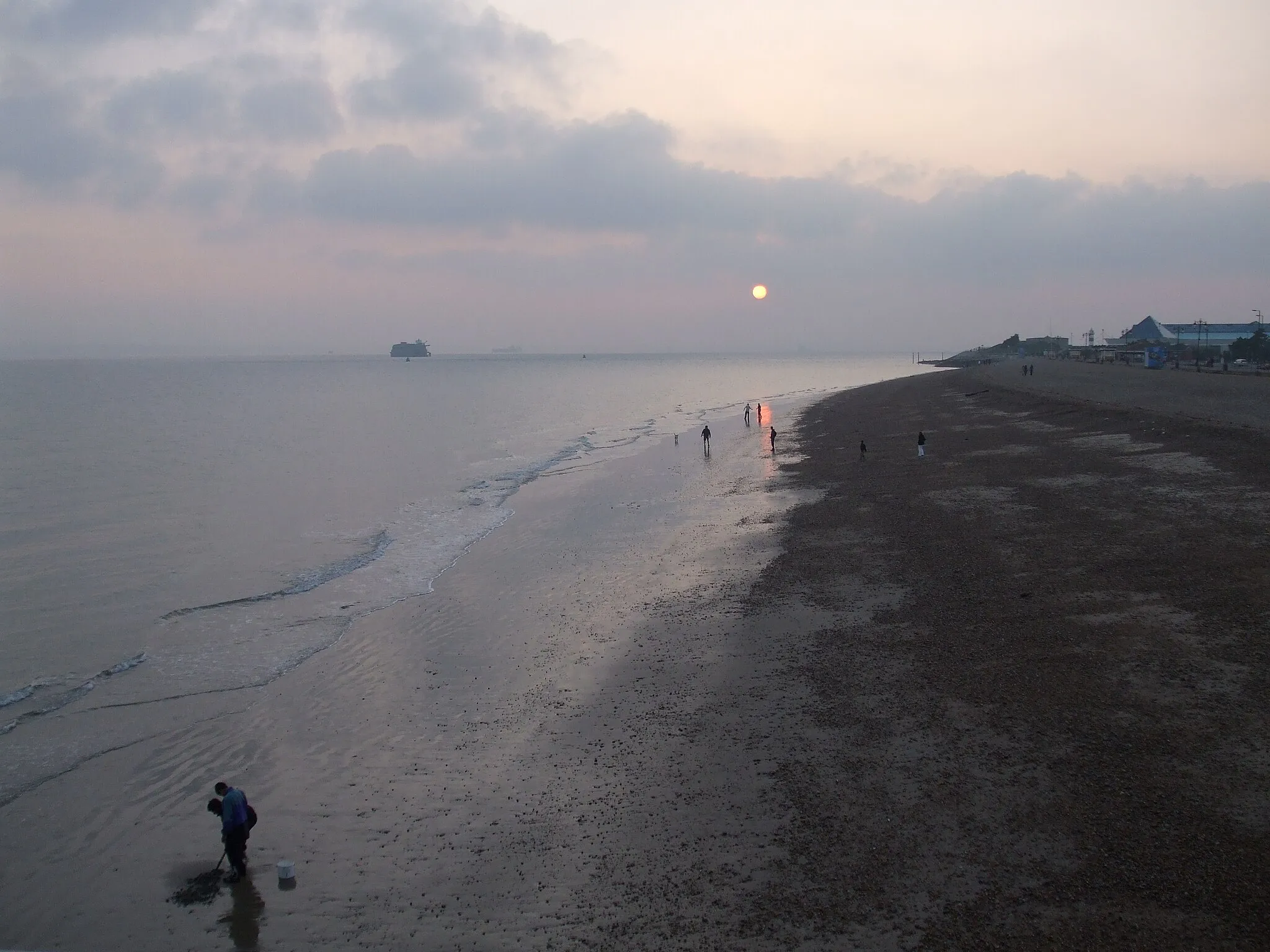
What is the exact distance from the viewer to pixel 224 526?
3269cm

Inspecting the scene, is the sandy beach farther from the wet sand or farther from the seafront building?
the seafront building

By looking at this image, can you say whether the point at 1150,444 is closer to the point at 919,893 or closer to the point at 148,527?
the point at 919,893

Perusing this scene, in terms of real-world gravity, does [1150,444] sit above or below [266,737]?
above

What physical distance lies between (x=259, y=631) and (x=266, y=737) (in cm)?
653

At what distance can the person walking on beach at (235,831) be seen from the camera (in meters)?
10.4

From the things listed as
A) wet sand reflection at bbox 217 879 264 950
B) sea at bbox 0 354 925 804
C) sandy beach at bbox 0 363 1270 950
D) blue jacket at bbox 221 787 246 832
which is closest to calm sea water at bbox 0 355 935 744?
sea at bbox 0 354 925 804

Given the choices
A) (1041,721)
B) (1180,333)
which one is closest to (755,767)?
(1041,721)

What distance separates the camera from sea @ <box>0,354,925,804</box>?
1714 cm

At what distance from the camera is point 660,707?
46.4 ft

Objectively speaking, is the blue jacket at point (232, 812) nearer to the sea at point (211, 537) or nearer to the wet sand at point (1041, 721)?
the sea at point (211, 537)

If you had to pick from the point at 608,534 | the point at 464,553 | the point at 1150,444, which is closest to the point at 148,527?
the point at 464,553

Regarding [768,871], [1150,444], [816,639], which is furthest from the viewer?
[1150,444]

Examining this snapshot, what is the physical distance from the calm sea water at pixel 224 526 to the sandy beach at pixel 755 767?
295 cm

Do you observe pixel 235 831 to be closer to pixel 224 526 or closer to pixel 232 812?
pixel 232 812
